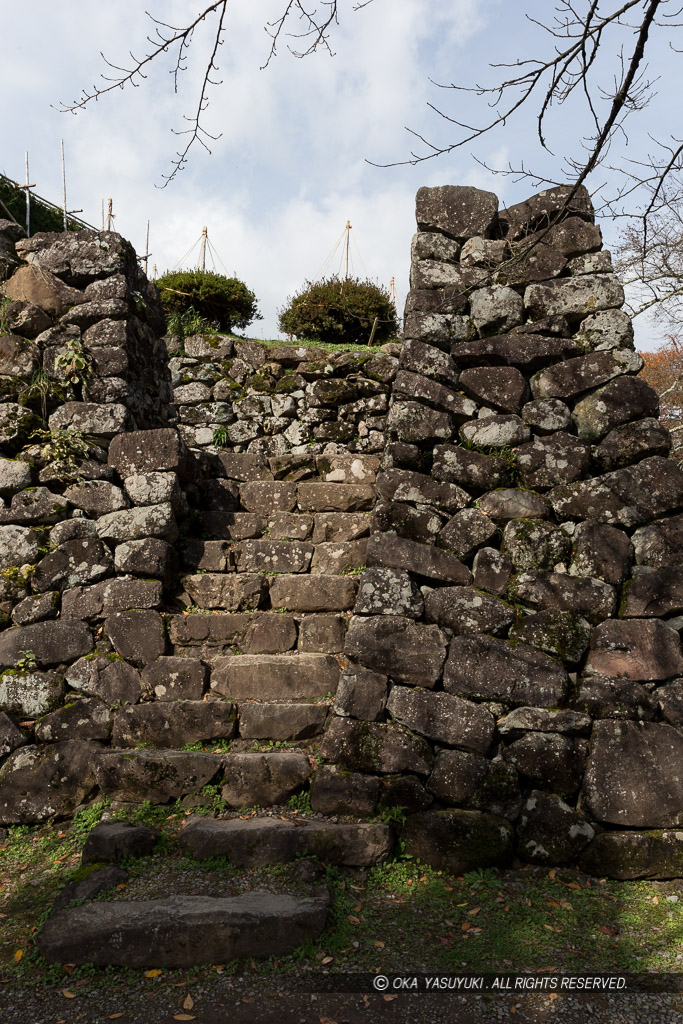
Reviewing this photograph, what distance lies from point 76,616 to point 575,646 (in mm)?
3236

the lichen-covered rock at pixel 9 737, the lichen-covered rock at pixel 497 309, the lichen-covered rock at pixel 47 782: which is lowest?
the lichen-covered rock at pixel 47 782

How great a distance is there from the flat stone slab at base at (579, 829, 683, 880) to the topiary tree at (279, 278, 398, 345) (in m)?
8.38

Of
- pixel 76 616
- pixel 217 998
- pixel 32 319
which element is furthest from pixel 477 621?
pixel 32 319

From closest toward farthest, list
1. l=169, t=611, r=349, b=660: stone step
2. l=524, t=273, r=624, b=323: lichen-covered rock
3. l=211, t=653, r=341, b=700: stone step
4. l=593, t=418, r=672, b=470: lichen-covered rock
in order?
l=211, t=653, r=341, b=700: stone step
l=593, t=418, r=672, b=470: lichen-covered rock
l=169, t=611, r=349, b=660: stone step
l=524, t=273, r=624, b=323: lichen-covered rock

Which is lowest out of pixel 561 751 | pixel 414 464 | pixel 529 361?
pixel 561 751

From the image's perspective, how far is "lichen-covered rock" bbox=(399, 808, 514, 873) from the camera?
3502mm

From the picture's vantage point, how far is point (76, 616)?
15.2ft

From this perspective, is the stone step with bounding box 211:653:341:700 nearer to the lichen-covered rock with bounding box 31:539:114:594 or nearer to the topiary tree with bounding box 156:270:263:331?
the lichen-covered rock with bounding box 31:539:114:594

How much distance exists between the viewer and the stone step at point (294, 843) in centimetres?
346

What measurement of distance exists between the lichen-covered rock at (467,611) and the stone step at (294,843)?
1.22 meters

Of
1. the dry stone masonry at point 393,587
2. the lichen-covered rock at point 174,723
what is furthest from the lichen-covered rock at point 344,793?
the lichen-covered rock at point 174,723

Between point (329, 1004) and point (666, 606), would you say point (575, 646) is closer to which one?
point (666, 606)

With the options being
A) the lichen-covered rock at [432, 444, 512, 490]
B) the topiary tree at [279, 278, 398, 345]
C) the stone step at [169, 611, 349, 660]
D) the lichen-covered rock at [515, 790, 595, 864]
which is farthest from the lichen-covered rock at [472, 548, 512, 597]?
the topiary tree at [279, 278, 398, 345]

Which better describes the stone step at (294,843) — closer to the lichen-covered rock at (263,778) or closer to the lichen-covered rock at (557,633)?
the lichen-covered rock at (263,778)
